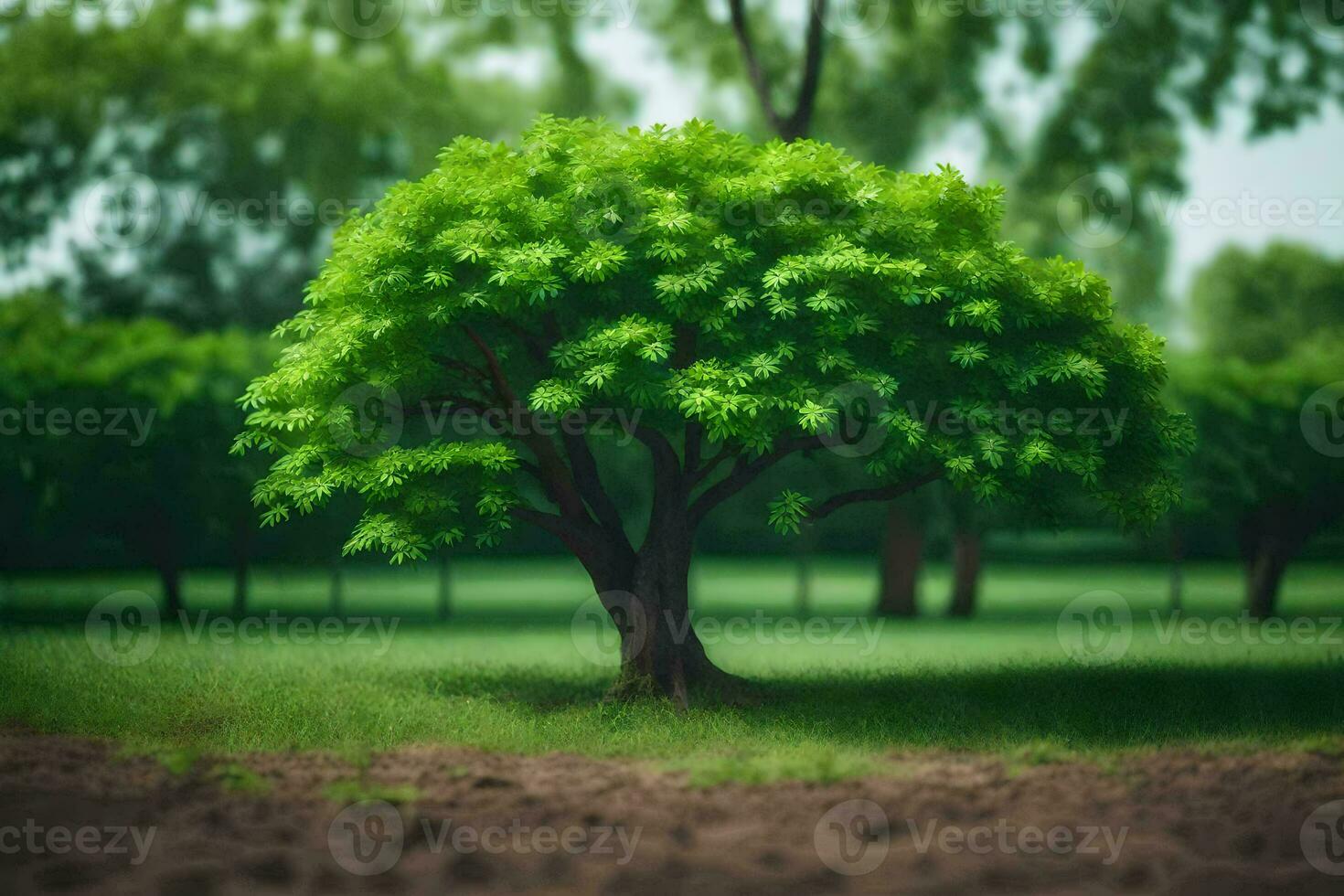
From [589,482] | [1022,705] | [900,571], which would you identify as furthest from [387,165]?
[1022,705]

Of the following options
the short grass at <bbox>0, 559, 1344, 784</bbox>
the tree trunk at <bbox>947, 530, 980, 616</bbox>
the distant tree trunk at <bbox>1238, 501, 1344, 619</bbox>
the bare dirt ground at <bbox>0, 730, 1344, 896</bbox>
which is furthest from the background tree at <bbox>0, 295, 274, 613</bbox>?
the distant tree trunk at <bbox>1238, 501, 1344, 619</bbox>

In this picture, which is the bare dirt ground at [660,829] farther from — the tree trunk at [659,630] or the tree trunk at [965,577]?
the tree trunk at [965,577]

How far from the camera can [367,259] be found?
1614 centimetres

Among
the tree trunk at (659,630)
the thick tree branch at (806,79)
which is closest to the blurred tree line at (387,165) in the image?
the thick tree branch at (806,79)

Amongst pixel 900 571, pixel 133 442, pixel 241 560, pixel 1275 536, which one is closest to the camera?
pixel 133 442

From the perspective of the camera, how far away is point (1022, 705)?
16.9 m

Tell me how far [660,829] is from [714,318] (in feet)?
23.3

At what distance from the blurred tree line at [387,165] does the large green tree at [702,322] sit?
307 cm

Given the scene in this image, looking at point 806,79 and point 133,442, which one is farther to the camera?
point 133,442

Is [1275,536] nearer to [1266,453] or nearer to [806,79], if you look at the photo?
[1266,453]

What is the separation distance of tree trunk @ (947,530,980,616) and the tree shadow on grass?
17.6 m

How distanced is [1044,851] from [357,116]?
35.3 metres

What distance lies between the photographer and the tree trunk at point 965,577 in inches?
1531

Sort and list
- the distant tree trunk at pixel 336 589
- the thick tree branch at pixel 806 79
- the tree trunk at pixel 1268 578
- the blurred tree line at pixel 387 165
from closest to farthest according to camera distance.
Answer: the thick tree branch at pixel 806 79, the blurred tree line at pixel 387 165, the tree trunk at pixel 1268 578, the distant tree trunk at pixel 336 589
